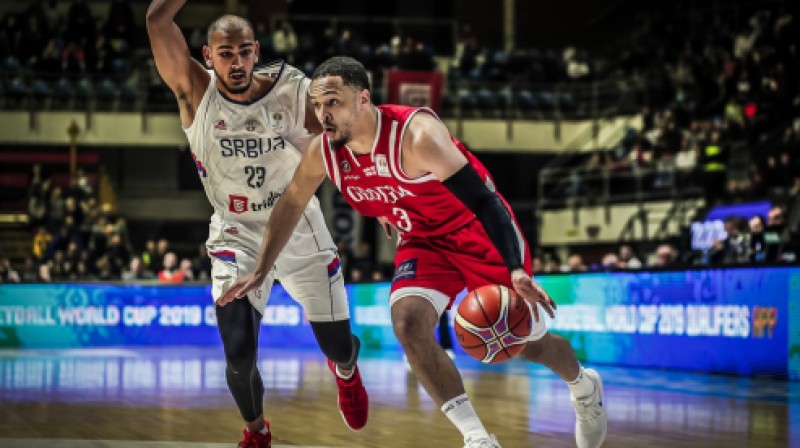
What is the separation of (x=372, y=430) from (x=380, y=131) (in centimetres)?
298

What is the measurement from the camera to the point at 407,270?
233 inches

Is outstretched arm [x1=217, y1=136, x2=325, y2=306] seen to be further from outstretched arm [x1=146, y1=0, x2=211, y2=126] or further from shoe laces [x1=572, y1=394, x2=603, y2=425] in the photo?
shoe laces [x1=572, y1=394, x2=603, y2=425]

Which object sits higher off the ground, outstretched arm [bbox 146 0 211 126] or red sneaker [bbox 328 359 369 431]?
outstretched arm [bbox 146 0 211 126]

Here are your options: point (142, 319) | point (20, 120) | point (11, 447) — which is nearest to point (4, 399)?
point (11, 447)

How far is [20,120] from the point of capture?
25578mm

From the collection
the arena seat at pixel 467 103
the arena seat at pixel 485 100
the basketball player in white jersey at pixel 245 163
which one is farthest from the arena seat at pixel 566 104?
the basketball player in white jersey at pixel 245 163

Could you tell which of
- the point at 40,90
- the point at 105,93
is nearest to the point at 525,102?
the point at 105,93

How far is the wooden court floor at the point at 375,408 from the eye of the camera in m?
7.45

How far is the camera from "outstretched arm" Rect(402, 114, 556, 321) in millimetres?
5234

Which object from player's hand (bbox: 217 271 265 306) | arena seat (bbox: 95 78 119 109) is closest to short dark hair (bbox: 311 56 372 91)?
player's hand (bbox: 217 271 265 306)

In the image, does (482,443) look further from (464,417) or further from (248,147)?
(248,147)

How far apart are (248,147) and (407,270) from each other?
1.18 metres

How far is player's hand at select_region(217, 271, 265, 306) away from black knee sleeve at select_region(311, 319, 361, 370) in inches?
33.4

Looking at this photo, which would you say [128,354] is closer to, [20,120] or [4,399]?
[4,399]
